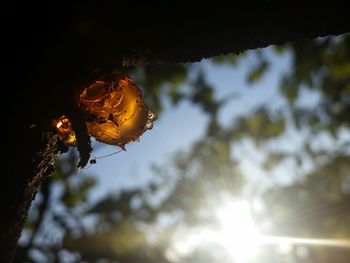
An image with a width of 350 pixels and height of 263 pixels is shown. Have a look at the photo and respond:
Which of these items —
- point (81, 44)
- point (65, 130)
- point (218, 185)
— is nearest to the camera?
point (81, 44)

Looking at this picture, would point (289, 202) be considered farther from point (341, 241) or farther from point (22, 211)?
point (22, 211)

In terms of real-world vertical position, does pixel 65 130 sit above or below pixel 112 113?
below

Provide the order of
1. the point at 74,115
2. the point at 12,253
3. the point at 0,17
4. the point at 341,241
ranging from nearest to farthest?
the point at 0,17, the point at 74,115, the point at 12,253, the point at 341,241

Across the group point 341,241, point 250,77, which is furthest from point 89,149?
point 341,241

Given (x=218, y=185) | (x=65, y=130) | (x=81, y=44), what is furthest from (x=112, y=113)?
(x=218, y=185)

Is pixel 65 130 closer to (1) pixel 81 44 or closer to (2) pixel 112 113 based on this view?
(2) pixel 112 113
